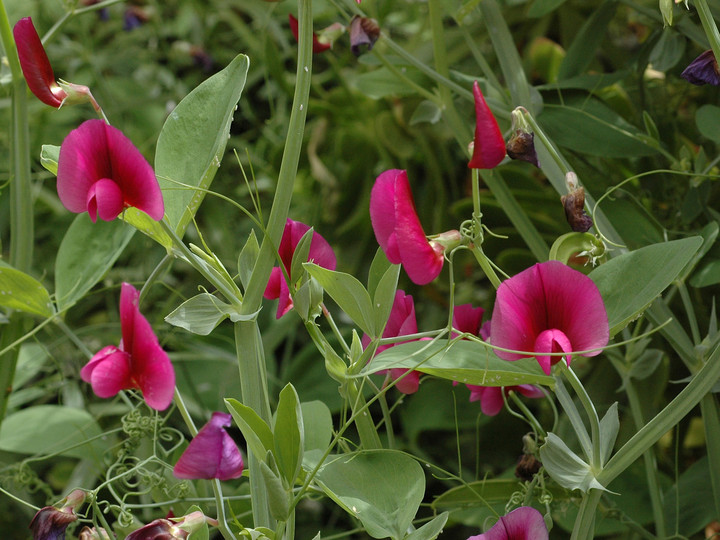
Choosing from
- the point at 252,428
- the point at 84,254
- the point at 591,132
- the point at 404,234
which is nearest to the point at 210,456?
the point at 252,428

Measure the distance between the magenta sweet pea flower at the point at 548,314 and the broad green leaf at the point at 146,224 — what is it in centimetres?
18

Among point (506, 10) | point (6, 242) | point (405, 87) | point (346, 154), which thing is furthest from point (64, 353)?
point (506, 10)

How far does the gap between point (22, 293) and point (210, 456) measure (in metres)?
0.23

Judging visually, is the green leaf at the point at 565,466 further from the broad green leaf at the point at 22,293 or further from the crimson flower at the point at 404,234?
the broad green leaf at the point at 22,293

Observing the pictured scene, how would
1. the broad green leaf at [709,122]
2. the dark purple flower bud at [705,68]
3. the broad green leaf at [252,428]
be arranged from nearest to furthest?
the broad green leaf at [252,428], the dark purple flower bud at [705,68], the broad green leaf at [709,122]

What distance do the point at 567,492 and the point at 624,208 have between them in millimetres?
227

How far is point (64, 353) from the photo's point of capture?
0.95m

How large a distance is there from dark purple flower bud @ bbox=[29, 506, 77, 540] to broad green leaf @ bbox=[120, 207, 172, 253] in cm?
15

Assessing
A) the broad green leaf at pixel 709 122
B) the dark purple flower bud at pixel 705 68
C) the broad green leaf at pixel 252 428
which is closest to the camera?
the broad green leaf at pixel 252 428

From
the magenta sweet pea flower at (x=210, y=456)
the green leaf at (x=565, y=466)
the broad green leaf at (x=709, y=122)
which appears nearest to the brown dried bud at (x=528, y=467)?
the green leaf at (x=565, y=466)

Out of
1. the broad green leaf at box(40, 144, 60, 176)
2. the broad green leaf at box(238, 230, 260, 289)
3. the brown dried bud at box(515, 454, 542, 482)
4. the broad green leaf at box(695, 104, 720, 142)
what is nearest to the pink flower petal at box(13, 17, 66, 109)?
the broad green leaf at box(40, 144, 60, 176)

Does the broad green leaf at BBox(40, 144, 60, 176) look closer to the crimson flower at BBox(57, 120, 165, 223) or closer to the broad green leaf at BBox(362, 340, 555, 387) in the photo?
the crimson flower at BBox(57, 120, 165, 223)

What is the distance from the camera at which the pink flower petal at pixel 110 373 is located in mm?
409

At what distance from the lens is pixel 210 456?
41cm
